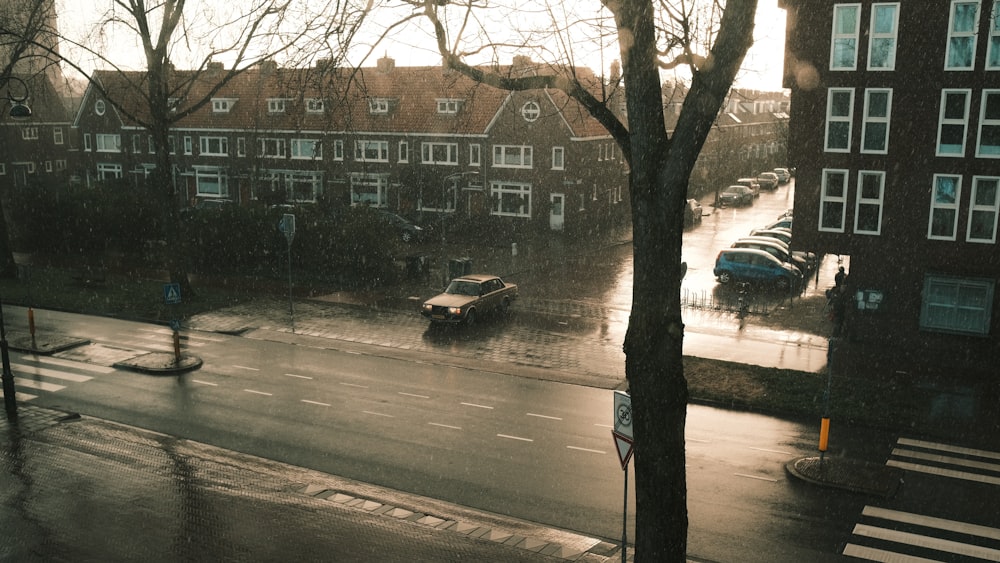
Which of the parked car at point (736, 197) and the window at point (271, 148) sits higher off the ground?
the window at point (271, 148)

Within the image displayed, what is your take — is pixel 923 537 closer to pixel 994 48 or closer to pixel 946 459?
pixel 946 459

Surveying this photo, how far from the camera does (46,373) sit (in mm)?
21312

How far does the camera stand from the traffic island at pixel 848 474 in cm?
1428

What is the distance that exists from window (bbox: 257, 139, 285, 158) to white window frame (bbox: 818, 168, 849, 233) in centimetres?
3497

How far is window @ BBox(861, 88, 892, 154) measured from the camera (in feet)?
83.0

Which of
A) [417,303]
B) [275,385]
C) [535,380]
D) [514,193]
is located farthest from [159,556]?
[514,193]

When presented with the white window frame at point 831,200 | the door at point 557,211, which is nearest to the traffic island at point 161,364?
the white window frame at point 831,200

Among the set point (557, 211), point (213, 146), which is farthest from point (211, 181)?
point (557, 211)

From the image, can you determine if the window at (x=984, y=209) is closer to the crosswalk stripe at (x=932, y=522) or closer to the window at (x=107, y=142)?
the crosswalk stripe at (x=932, y=522)

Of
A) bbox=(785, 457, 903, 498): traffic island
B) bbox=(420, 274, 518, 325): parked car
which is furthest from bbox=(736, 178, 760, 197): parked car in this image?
bbox=(785, 457, 903, 498): traffic island

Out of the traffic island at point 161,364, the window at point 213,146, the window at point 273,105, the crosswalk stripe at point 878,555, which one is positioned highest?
the window at point 273,105

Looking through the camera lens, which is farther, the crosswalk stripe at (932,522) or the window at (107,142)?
the window at (107,142)

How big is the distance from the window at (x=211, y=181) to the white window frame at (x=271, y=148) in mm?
5219

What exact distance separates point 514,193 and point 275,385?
29.8 meters
